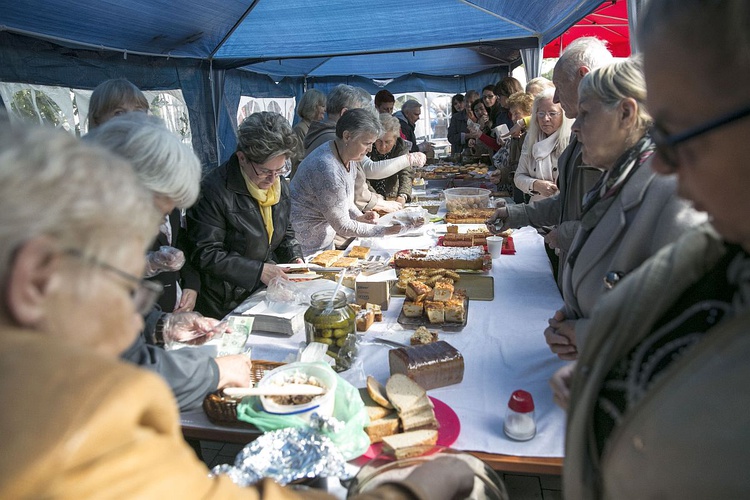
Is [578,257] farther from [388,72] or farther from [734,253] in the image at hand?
[388,72]

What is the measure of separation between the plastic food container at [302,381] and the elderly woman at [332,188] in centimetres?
220

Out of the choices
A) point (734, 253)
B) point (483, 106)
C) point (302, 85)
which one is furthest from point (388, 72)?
point (734, 253)

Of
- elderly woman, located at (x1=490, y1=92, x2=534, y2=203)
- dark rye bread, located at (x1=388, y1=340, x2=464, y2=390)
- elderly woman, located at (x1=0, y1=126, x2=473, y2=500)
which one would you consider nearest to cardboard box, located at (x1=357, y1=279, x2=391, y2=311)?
dark rye bread, located at (x1=388, y1=340, x2=464, y2=390)

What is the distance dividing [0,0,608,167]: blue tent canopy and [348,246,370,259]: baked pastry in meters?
3.67

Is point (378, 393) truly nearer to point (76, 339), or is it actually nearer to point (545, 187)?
point (76, 339)

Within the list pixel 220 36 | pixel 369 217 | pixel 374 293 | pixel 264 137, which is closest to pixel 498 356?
pixel 374 293

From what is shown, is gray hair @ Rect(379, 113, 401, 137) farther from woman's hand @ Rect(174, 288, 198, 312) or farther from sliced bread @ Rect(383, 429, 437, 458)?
sliced bread @ Rect(383, 429, 437, 458)

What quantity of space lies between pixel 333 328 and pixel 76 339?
4.51 ft

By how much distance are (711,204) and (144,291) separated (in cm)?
91

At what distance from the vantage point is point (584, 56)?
2.90 meters

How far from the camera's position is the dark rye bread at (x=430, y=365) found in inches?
69.9

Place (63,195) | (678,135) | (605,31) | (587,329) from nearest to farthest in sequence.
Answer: (63,195) → (678,135) → (587,329) → (605,31)


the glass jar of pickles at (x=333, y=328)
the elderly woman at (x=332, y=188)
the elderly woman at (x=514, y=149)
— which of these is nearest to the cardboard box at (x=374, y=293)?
the glass jar of pickles at (x=333, y=328)

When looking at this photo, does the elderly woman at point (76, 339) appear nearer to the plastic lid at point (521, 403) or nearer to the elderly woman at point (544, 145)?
the plastic lid at point (521, 403)
